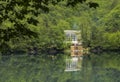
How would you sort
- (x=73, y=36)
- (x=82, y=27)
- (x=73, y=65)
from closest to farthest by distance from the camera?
1. (x=73, y=65)
2. (x=82, y=27)
3. (x=73, y=36)

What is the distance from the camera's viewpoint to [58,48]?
45969mm

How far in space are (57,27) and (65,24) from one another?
8.33 feet

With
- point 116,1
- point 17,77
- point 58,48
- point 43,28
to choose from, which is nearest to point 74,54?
point 58,48

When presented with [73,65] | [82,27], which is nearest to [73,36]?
[82,27]

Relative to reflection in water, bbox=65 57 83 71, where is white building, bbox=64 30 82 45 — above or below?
below

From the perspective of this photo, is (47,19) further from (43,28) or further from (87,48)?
(87,48)

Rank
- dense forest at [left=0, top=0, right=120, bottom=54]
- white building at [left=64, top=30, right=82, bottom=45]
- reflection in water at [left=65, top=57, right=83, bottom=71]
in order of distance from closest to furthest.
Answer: reflection in water at [left=65, top=57, right=83, bottom=71] < dense forest at [left=0, top=0, right=120, bottom=54] < white building at [left=64, top=30, right=82, bottom=45]

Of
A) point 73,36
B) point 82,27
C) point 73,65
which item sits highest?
point 82,27

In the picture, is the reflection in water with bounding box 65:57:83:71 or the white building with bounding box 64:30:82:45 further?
the white building with bounding box 64:30:82:45

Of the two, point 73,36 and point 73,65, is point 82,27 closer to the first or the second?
point 73,36

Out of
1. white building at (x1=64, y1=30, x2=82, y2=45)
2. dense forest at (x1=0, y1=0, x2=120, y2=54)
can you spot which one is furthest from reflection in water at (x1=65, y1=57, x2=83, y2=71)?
white building at (x1=64, y1=30, x2=82, y2=45)

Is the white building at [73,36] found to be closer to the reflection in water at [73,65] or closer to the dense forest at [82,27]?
the dense forest at [82,27]

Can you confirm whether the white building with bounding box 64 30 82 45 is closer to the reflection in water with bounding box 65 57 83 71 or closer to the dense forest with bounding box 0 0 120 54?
the dense forest with bounding box 0 0 120 54

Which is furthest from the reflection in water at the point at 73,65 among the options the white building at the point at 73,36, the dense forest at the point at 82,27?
the white building at the point at 73,36
